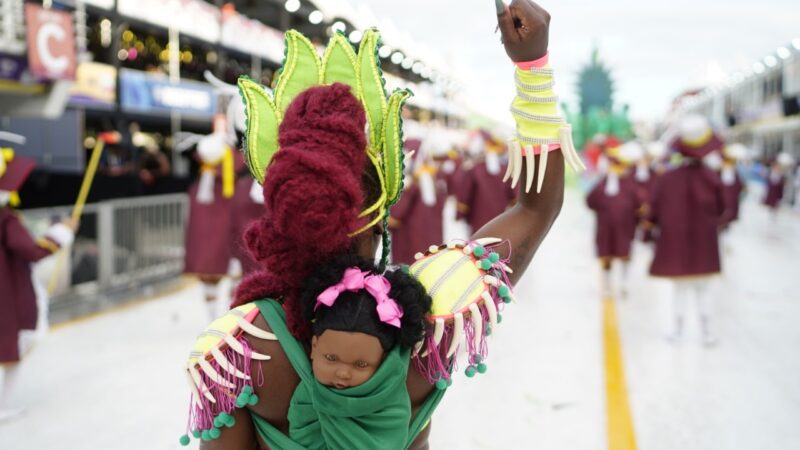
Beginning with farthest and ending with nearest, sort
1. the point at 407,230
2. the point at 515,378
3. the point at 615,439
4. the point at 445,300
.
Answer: the point at 407,230
the point at 515,378
the point at 615,439
the point at 445,300

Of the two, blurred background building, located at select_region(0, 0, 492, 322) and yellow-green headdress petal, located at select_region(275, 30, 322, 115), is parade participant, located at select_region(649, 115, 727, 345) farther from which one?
yellow-green headdress petal, located at select_region(275, 30, 322, 115)

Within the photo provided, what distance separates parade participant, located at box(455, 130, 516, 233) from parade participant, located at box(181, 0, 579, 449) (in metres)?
6.86

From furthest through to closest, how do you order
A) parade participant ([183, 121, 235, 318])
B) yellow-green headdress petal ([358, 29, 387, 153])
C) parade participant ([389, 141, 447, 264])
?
1. parade participant ([389, 141, 447, 264])
2. parade participant ([183, 121, 235, 318])
3. yellow-green headdress petal ([358, 29, 387, 153])

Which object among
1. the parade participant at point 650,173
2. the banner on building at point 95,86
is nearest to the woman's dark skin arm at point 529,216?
the parade participant at point 650,173

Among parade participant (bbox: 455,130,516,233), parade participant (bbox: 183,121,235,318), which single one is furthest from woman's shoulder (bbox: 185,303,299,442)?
parade participant (bbox: 455,130,516,233)

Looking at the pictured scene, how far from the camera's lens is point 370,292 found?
1365mm

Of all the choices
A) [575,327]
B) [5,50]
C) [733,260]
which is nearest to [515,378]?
[575,327]

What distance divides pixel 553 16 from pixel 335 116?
49 centimetres

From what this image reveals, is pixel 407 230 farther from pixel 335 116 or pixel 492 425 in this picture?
pixel 335 116

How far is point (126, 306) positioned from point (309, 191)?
286 inches

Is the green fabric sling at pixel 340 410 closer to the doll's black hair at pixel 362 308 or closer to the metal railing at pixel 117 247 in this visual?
the doll's black hair at pixel 362 308

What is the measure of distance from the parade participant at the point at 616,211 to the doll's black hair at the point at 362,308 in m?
7.35

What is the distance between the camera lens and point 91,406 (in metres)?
4.76

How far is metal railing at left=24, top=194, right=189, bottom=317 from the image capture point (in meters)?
7.89
